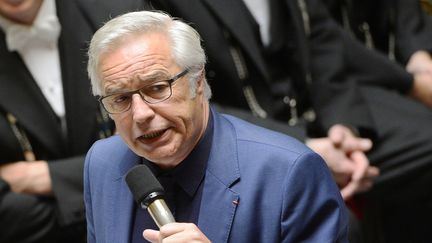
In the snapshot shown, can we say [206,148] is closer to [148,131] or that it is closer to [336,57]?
[148,131]

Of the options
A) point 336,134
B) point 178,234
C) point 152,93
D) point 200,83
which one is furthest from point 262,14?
point 178,234

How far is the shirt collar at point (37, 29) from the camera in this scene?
2.30 metres

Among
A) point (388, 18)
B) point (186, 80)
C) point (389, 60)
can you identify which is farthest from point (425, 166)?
point (186, 80)

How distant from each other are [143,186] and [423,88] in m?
1.64

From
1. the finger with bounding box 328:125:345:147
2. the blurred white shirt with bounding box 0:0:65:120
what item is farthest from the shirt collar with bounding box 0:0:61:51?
→ the finger with bounding box 328:125:345:147

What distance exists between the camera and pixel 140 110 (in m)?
1.48

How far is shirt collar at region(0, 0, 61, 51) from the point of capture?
2.30m

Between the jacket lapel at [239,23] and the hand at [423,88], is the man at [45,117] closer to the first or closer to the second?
the jacket lapel at [239,23]

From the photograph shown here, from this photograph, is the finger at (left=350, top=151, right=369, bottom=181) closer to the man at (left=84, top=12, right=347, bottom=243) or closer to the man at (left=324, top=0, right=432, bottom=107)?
the man at (left=324, top=0, right=432, bottom=107)

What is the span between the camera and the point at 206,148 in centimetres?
161

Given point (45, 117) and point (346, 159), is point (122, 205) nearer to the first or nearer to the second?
point (45, 117)

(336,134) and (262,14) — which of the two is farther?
(262,14)

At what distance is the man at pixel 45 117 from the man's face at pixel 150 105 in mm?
755

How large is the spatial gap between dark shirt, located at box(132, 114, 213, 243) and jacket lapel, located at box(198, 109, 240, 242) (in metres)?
0.01
